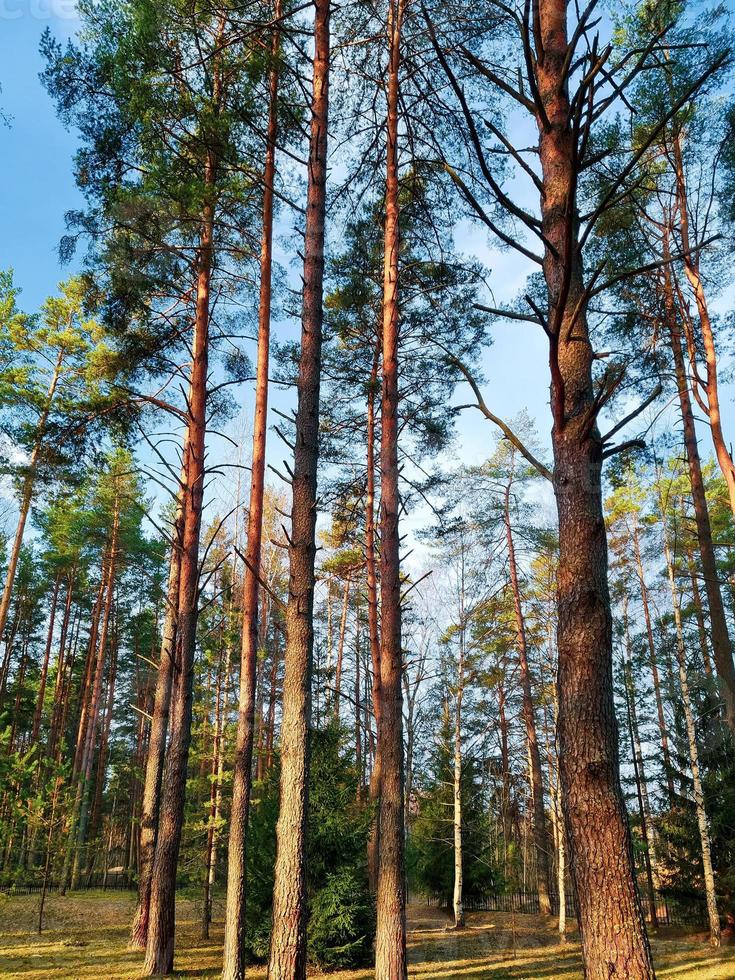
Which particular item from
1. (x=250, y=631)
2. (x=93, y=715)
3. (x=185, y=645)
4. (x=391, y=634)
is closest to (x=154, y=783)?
(x=185, y=645)

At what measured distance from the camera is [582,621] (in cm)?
202

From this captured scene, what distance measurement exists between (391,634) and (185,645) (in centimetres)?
281

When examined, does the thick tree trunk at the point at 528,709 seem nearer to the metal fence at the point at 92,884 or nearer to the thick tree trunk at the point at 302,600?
the thick tree trunk at the point at 302,600

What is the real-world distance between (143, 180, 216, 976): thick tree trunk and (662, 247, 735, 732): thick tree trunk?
22.7ft

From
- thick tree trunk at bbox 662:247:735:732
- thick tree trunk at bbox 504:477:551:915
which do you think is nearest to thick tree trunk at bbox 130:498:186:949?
thick tree trunk at bbox 662:247:735:732

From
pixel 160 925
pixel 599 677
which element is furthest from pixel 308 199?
pixel 160 925

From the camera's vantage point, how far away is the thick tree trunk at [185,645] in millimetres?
7613

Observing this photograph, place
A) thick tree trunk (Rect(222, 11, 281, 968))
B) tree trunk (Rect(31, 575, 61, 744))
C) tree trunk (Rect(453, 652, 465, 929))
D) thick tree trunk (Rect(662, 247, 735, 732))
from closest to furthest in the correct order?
thick tree trunk (Rect(222, 11, 281, 968)) → thick tree trunk (Rect(662, 247, 735, 732)) → tree trunk (Rect(453, 652, 465, 929)) → tree trunk (Rect(31, 575, 61, 744))

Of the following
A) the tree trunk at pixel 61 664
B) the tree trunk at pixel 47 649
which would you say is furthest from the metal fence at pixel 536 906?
the tree trunk at pixel 47 649

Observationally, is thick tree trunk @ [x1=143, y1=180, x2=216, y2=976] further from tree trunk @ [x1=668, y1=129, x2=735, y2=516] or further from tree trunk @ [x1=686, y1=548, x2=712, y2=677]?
tree trunk @ [x1=686, y1=548, x2=712, y2=677]

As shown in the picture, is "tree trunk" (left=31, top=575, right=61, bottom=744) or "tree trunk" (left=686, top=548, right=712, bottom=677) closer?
Answer: "tree trunk" (left=686, top=548, right=712, bottom=677)

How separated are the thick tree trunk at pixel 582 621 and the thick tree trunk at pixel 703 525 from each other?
7.67 m

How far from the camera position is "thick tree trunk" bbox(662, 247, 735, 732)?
31.3 feet

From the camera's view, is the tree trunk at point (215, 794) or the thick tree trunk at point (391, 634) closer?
the thick tree trunk at point (391, 634)
